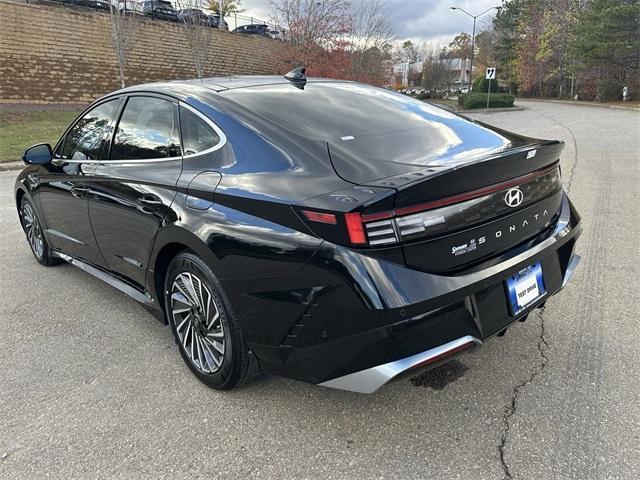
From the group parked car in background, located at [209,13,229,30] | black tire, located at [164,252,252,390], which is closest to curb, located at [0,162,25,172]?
black tire, located at [164,252,252,390]

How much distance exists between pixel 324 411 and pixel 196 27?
77.3ft

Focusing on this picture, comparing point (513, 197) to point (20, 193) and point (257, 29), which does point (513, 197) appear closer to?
point (20, 193)

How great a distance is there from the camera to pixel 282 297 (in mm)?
2129

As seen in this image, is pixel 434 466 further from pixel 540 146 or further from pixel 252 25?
pixel 252 25

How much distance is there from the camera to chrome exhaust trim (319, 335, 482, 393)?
1.98 m

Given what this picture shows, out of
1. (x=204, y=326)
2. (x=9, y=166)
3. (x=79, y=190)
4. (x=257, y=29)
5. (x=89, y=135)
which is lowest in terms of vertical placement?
(x=9, y=166)

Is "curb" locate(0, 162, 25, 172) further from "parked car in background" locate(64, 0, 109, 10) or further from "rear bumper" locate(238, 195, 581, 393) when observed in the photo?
"parked car in background" locate(64, 0, 109, 10)

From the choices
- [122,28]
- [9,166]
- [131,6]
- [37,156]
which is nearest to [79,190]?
[37,156]

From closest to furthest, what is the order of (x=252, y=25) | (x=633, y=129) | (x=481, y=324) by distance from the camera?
(x=481, y=324) → (x=633, y=129) → (x=252, y=25)

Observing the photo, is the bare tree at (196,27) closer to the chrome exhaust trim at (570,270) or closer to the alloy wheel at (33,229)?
the alloy wheel at (33,229)

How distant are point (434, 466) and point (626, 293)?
2446 mm

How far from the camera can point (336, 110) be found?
2834 millimetres

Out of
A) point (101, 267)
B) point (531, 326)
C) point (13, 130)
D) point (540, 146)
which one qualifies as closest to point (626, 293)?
point (531, 326)

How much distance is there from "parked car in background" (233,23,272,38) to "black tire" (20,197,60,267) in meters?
30.2
